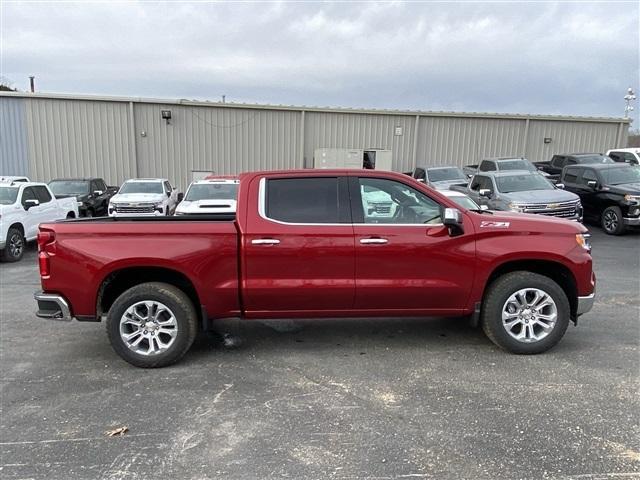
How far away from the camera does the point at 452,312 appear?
4.82 meters

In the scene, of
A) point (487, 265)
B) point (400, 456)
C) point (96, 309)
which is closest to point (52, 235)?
point (96, 309)

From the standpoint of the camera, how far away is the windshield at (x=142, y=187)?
1634 centimetres

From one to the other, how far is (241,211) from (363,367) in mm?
1809

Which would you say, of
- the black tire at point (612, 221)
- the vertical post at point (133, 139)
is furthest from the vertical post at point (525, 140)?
the vertical post at point (133, 139)

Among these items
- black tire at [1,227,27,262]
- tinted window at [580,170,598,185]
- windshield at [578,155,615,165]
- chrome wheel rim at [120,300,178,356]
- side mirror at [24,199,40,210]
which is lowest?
black tire at [1,227,27,262]

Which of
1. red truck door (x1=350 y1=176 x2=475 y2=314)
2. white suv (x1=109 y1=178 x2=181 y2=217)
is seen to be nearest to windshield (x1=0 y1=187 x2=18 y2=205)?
white suv (x1=109 y1=178 x2=181 y2=217)

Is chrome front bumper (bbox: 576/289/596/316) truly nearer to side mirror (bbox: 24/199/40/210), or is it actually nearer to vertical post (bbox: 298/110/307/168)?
side mirror (bbox: 24/199/40/210)

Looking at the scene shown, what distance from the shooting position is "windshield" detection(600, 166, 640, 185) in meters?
13.6

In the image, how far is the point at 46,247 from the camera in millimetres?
4516

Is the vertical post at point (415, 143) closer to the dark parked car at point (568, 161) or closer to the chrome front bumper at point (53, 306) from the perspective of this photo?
the dark parked car at point (568, 161)

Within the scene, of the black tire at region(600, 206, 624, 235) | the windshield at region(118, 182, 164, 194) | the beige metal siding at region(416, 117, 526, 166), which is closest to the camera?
the black tire at region(600, 206, 624, 235)

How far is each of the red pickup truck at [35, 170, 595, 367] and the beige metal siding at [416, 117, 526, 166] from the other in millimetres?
19593

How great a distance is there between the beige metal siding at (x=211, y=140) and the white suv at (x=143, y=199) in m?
5.19

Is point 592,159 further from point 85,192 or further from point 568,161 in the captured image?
point 85,192
